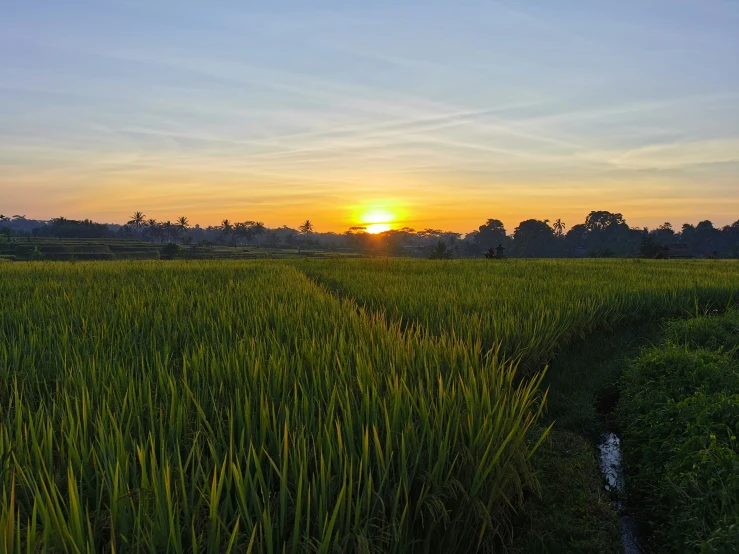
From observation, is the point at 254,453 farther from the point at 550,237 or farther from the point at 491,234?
the point at 491,234

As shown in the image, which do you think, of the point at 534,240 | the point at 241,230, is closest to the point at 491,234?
the point at 534,240

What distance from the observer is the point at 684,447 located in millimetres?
2375

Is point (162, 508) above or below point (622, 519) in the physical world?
above

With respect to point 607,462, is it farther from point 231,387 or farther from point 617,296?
point 617,296

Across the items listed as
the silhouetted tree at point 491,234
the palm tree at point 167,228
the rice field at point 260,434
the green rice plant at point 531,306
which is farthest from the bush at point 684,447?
the palm tree at point 167,228

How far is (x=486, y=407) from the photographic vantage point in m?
2.17

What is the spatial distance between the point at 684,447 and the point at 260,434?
234 cm

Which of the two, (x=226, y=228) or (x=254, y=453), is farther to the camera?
(x=226, y=228)

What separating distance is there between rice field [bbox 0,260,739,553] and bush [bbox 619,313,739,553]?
0.70 meters

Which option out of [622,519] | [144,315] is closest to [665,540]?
[622,519]

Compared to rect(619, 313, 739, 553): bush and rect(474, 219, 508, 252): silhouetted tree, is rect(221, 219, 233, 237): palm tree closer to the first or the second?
rect(474, 219, 508, 252): silhouetted tree

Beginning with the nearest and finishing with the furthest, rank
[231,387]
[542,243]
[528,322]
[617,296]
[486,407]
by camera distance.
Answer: [486,407], [231,387], [528,322], [617,296], [542,243]

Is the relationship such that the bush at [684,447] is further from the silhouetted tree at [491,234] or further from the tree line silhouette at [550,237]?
the silhouetted tree at [491,234]

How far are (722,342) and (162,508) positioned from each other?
5451mm
